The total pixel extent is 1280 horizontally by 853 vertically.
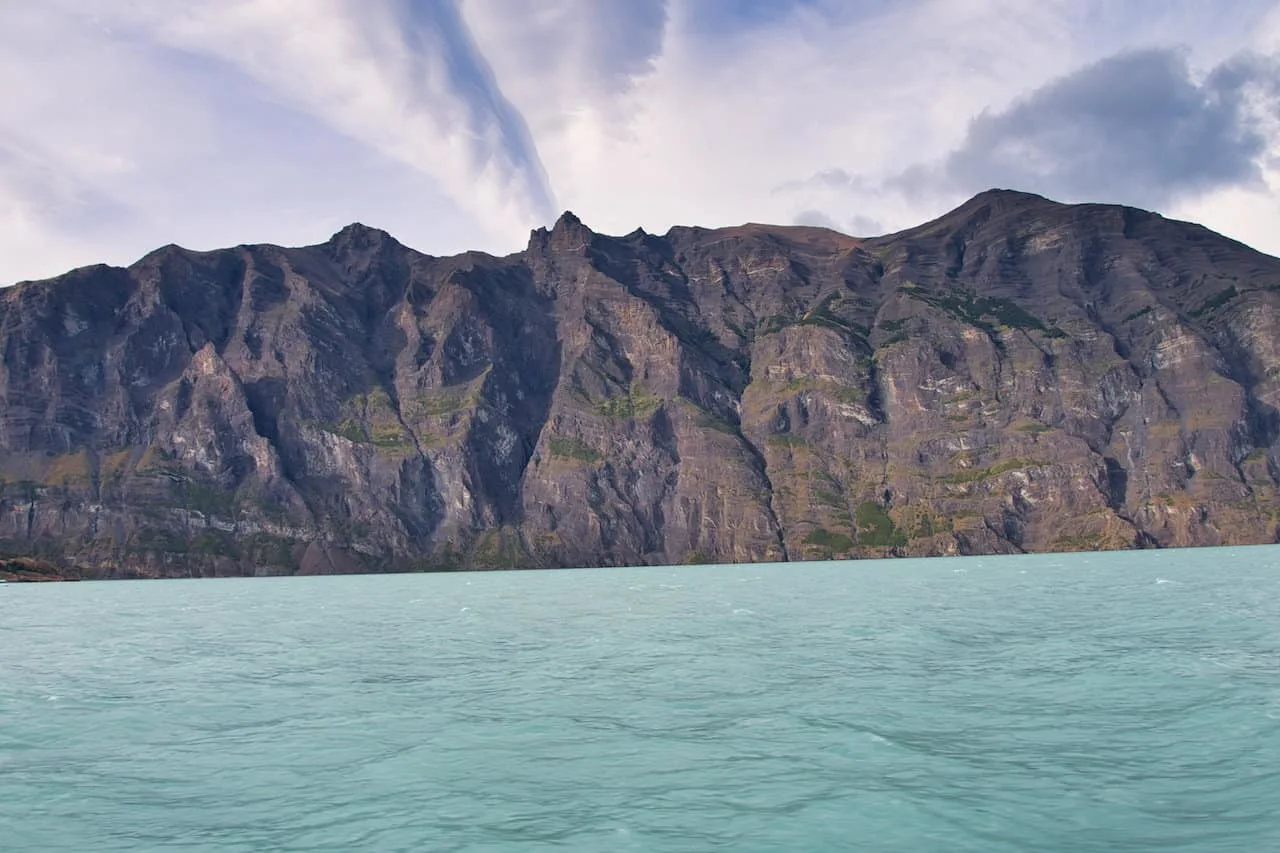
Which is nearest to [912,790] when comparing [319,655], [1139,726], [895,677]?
[1139,726]

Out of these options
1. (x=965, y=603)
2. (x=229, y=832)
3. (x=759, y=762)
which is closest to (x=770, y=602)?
(x=965, y=603)

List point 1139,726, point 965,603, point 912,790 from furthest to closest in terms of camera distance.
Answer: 1. point 965,603
2. point 1139,726
3. point 912,790

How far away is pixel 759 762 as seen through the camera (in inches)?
1377

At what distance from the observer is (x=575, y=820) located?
2884 centimetres

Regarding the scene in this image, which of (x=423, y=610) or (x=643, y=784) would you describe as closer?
(x=643, y=784)

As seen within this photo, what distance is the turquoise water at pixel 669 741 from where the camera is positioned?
91.5 ft

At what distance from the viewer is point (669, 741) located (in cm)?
3919

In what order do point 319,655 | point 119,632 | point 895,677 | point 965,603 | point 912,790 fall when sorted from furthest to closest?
point 965,603, point 119,632, point 319,655, point 895,677, point 912,790

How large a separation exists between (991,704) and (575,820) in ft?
77.4

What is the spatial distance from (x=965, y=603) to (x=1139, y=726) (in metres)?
74.2

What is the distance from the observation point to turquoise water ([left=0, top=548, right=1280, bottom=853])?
27.9 m

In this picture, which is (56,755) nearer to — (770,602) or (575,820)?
(575,820)

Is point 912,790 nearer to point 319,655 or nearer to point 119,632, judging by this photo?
point 319,655

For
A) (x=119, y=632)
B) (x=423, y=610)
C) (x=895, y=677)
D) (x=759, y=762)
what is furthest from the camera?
(x=423, y=610)
